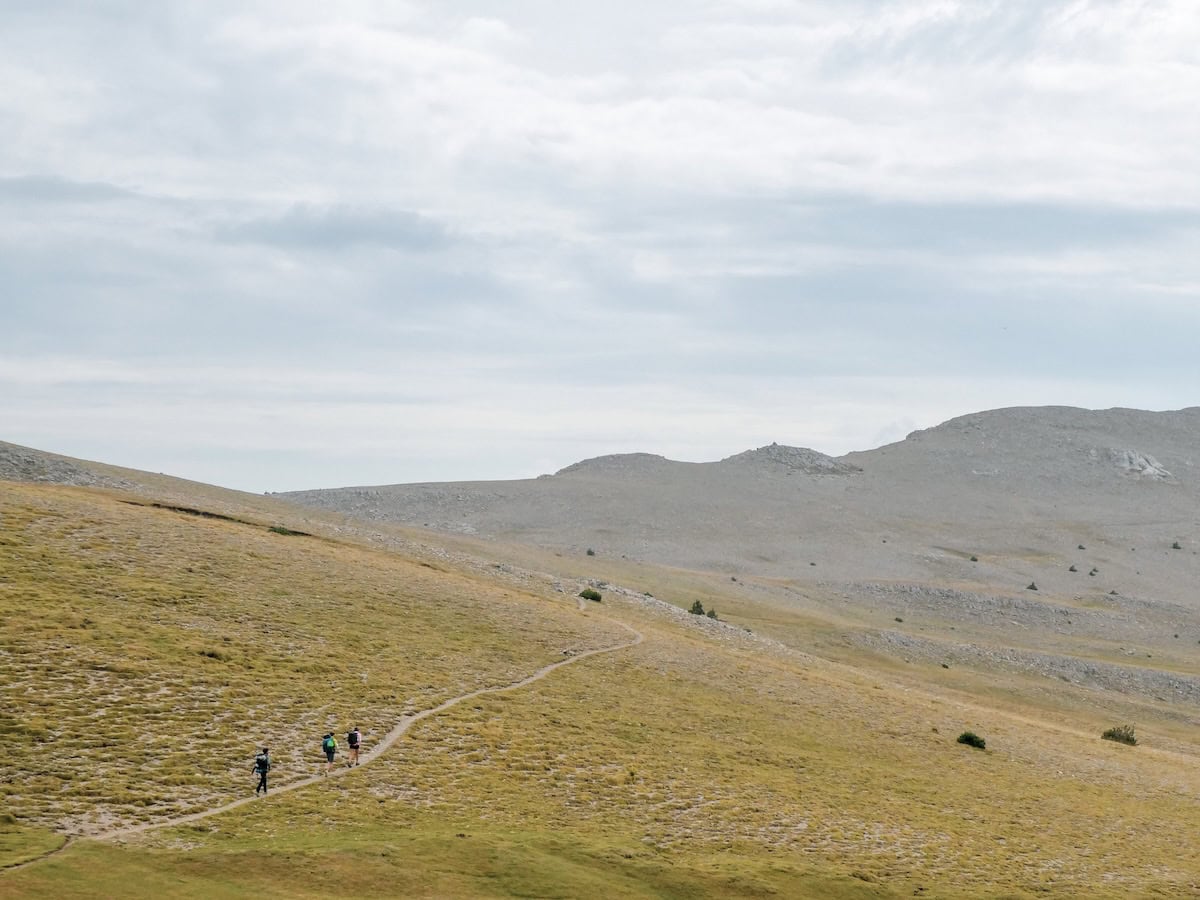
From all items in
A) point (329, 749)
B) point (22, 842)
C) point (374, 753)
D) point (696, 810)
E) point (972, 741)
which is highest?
point (329, 749)

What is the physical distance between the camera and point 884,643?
100m

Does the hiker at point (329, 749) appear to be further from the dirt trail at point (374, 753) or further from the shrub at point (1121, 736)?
the shrub at point (1121, 736)

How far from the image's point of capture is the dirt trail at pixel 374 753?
32000 mm

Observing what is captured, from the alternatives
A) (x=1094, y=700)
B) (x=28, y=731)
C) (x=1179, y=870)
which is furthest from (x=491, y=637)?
(x=1094, y=700)

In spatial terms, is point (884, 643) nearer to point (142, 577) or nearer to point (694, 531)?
point (142, 577)

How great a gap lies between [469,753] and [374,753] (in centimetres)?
389

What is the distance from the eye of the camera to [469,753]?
150 ft

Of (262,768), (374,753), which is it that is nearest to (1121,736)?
(374,753)

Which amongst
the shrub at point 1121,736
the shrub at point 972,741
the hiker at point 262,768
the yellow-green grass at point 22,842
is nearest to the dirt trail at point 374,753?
the yellow-green grass at point 22,842

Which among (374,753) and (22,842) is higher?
(22,842)

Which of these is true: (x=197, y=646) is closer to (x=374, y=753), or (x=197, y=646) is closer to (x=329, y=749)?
(x=374, y=753)

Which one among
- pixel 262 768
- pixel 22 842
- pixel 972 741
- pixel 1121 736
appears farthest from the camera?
pixel 1121 736

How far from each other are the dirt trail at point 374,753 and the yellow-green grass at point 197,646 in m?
0.61

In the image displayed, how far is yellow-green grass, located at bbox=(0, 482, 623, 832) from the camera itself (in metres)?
37.7
